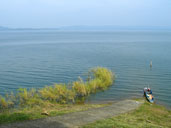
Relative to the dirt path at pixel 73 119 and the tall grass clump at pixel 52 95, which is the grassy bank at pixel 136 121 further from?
the tall grass clump at pixel 52 95

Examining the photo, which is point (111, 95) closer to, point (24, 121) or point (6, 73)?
point (24, 121)

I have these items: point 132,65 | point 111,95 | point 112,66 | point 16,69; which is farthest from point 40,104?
point 132,65

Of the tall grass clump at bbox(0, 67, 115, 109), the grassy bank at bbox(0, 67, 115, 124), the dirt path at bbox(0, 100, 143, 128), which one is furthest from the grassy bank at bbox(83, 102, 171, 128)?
the tall grass clump at bbox(0, 67, 115, 109)

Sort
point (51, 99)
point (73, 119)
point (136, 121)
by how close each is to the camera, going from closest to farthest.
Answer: point (73, 119) → point (136, 121) → point (51, 99)

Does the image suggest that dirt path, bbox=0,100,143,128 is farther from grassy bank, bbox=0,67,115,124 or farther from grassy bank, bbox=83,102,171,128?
grassy bank, bbox=0,67,115,124

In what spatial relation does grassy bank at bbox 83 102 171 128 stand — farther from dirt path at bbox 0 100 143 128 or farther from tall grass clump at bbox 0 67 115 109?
tall grass clump at bbox 0 67 115 109

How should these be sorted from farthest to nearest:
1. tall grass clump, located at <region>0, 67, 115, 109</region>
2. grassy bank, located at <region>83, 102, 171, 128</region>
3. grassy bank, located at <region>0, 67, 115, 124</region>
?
tall grass clump, located at <region>0, 67, 115, 109</region> → grassy bank, located at <region>0, 67, 115, 124</region> → grassy bank, located at <region>83, 102, 171, 128</region>

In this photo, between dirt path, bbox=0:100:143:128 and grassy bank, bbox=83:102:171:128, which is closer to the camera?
dirt path, bbox=0:100:143:128

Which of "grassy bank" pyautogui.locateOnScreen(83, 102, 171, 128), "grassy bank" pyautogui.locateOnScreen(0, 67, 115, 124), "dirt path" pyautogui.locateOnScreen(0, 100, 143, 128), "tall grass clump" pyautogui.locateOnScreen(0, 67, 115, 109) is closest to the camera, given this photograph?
"dirt path" pyautogui.locateOnScreen(0, 100, 143, 128)

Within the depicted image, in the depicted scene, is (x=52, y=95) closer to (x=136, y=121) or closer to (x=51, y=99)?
A: (x=51, y=99)

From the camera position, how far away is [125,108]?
16.6 metres

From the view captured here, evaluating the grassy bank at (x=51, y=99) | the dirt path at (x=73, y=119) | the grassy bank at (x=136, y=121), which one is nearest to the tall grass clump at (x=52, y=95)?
the grassy bank at (x=51, y=99)

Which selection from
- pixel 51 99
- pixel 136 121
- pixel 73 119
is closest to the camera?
pixel 73 119

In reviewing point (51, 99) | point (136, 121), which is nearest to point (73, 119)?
point (136, 121)
